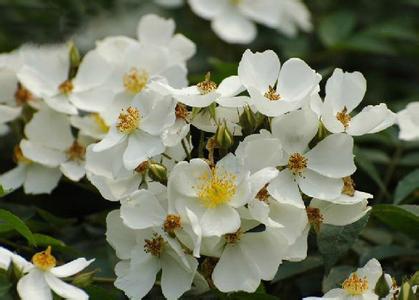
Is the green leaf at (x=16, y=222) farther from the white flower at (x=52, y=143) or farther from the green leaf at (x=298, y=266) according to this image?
the green leaf at (x=298, y=266)

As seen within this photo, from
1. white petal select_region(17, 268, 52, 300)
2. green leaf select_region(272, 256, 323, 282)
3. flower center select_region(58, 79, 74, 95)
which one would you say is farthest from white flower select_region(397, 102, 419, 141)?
white petal select_region(17, 268, 52, 300)

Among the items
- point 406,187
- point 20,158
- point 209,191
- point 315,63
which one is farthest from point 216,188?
point 315,63

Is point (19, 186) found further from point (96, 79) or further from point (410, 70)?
point (410, 70)

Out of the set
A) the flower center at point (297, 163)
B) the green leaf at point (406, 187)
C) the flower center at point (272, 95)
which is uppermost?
the flower center at point (272, 95)

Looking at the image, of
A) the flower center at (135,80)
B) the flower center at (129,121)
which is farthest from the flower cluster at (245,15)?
the flower center at (129,121)

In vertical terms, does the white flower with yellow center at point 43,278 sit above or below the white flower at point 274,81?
below

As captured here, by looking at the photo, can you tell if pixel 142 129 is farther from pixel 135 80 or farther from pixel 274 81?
pixel 135 80

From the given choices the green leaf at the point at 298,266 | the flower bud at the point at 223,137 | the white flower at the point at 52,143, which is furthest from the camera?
the white flower at the point at 52,143
